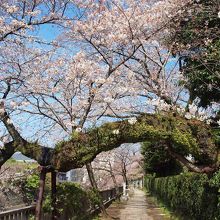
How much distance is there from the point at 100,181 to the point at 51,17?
112ft

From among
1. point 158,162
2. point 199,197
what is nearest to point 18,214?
point 199,197

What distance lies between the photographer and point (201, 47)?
44.1 ft

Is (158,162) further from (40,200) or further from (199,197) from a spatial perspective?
(40,200)

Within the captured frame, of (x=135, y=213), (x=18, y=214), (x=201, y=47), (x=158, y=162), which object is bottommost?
(x=135, y=213)

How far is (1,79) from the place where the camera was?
31.4 ft

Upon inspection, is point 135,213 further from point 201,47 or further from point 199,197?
point 201,47

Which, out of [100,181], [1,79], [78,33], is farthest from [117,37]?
[100,181]

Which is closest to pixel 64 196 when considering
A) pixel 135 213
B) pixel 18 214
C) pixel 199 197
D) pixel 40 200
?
pixel 40 200

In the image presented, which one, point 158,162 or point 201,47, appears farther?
point 158,162

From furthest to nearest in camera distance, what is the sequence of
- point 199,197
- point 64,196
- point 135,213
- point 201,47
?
1. point 135,213
2. point 201,47
3. point 199,197
4. point 64,196

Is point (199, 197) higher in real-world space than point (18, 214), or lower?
higher

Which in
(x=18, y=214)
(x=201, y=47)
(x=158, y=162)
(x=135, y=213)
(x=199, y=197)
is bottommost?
(x=135, y=213)

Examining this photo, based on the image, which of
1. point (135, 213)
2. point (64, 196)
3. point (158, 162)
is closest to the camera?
point (64, 196)

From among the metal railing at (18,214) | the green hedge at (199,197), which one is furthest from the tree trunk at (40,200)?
the green hedge at (199,197)
